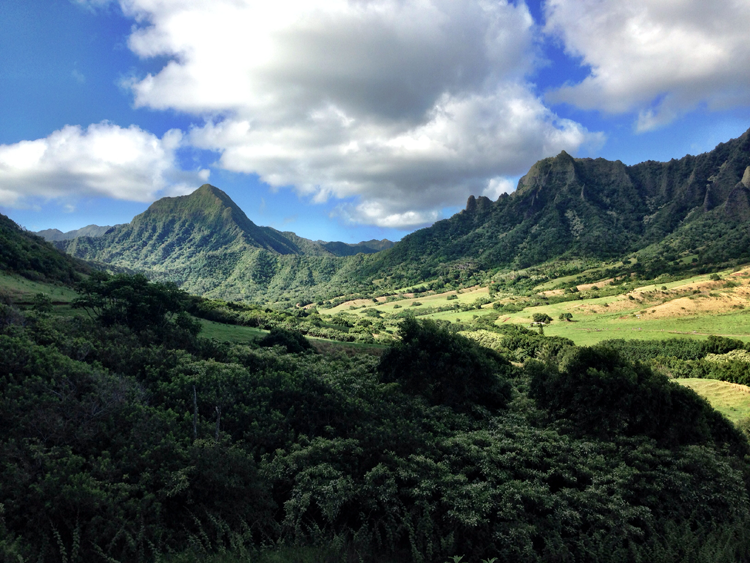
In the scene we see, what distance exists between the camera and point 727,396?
3067 centimetres

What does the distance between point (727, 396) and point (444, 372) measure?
26.2 m

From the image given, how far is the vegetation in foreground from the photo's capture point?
408 inches

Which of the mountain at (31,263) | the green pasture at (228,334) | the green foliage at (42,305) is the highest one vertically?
the mountain at (31,263)

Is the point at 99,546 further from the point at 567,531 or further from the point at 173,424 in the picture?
the point at 567,531

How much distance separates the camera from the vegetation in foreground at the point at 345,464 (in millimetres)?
10367

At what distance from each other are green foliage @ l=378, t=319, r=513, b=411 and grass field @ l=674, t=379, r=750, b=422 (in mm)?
16922

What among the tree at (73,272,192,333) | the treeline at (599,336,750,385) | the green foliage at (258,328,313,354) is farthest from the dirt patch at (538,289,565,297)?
the tree at (73,272,192,333)

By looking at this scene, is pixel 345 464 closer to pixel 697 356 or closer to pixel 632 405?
pixel 632 405

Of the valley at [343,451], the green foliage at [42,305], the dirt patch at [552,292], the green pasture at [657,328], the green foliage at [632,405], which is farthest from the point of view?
the dirt patch at [552,292]

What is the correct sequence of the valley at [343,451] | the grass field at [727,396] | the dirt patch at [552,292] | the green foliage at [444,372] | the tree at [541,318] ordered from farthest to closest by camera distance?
the dirt patch at [552,292], the tree at [541,318], the grass field at [727,396], the green foliage at [444,372], the valley at [343,451]

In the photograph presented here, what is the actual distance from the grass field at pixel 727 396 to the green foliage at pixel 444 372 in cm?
1692

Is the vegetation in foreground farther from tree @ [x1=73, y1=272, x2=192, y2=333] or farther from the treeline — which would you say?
the treeline

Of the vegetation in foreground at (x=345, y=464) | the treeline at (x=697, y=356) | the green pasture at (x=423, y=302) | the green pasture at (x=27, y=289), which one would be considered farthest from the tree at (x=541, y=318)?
the green pasture at (x=27, y=289)

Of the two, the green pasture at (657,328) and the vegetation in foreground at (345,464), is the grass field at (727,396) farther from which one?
the green pasture at (657,328)
